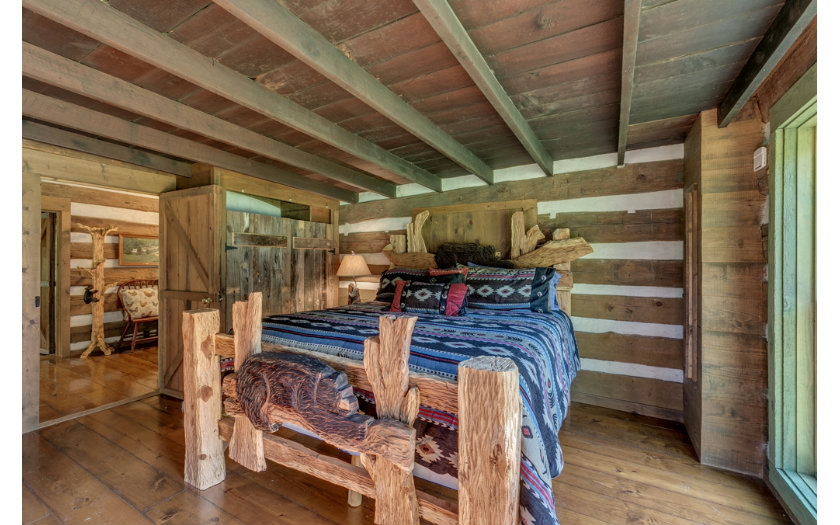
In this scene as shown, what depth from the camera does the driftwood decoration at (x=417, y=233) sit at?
378 cm

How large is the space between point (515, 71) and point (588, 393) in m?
2.65

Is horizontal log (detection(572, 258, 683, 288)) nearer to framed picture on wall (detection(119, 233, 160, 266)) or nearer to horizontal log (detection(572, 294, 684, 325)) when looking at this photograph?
horizontal log (detection(572, 294, 684, 325))

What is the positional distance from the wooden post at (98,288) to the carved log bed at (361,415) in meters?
4.02

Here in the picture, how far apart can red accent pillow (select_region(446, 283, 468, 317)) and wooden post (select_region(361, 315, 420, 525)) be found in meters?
1.32

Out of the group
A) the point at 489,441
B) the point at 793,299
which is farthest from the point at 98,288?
the point at 793,299

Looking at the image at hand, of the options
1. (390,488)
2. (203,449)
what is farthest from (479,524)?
(203,449)

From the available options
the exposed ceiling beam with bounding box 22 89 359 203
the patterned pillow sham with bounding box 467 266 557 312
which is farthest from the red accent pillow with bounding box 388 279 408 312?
the exposed ceiling beam with bounding box 22 89 359 203

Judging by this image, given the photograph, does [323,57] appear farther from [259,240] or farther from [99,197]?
[99,197]

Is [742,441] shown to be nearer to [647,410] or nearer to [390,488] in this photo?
[647,410]

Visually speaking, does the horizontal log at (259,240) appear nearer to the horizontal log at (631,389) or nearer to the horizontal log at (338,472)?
the horizontal log at (338,472)

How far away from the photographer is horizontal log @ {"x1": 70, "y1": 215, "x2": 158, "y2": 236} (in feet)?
14.7

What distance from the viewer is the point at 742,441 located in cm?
195

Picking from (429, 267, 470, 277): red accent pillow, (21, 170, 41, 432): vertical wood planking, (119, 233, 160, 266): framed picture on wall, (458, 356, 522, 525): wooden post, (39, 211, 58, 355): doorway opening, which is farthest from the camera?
(119, 233, 160, 266): framed picture on wall
